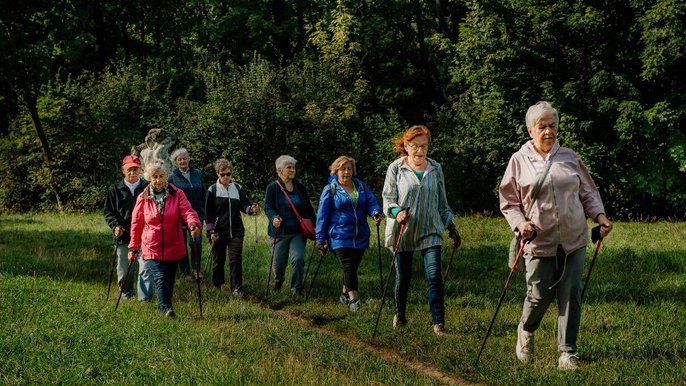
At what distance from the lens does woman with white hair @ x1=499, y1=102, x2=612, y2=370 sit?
20.6ft

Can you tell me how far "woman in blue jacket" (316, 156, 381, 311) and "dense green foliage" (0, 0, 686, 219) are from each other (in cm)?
1256

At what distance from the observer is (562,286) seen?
6438 mm

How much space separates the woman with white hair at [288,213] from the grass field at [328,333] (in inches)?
22.8

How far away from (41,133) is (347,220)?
22.2m

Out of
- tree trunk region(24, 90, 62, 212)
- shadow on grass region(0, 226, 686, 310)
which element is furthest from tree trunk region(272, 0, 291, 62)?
shadow on grass region(0, 226, 686, 310)

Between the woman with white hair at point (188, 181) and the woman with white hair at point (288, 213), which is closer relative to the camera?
the woman with white hair at point (288, 213)

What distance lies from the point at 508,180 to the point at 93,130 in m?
26.1

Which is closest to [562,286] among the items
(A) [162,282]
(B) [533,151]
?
(B) [533,151]

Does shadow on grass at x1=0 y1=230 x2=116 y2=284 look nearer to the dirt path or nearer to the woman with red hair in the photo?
the dirt path

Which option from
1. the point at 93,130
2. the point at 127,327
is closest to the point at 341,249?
the point at 127,327

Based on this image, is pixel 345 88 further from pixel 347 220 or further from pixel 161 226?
pixel 161 226

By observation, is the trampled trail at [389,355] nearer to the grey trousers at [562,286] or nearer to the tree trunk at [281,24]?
the grey trousers at [562,286]

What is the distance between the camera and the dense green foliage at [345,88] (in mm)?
21141

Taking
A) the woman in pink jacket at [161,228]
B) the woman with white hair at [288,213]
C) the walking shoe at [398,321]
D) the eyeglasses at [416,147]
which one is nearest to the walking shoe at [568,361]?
the walking shoe at [398,321]
